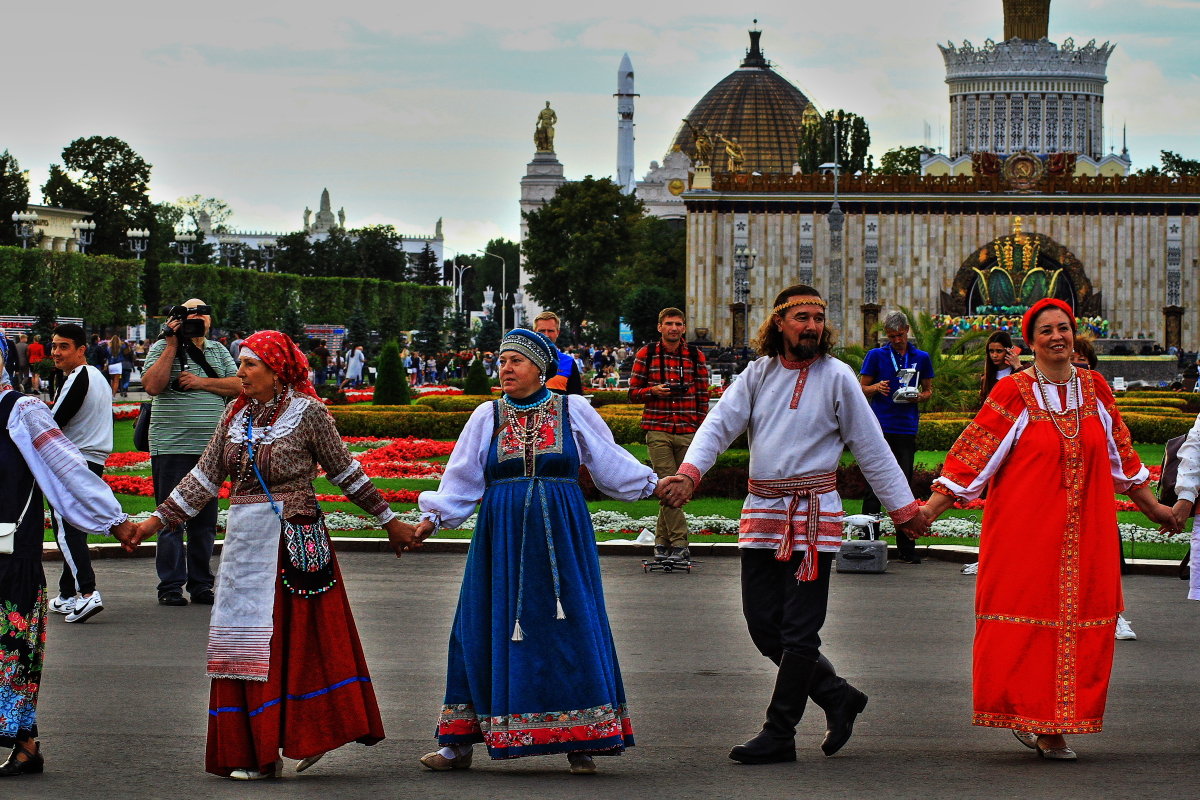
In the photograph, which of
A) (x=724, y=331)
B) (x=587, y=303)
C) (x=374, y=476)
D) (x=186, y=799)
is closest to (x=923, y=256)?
(x=724, y=331)

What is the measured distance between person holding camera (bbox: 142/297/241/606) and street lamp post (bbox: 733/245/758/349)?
43386mm

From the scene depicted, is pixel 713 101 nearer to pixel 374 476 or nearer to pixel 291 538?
pixel 374 476

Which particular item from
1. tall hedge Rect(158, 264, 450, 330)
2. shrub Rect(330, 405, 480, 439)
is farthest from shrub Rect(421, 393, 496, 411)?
tall hedge Rect(158, 264, 450, 330)

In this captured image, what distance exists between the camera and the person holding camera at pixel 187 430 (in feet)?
29.3

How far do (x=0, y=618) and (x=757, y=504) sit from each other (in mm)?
2452

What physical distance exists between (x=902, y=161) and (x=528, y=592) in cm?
7542

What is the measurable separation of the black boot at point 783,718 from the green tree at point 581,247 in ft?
195

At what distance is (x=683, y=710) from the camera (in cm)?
639

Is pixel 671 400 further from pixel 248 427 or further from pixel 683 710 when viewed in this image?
pixel 248 427

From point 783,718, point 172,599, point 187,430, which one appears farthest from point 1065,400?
point 172,599

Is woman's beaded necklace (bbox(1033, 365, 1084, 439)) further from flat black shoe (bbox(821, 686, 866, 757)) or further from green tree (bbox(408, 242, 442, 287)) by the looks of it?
green tree (bbox(408, 242, 442, 287))

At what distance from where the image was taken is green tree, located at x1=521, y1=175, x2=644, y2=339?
65.4 metres

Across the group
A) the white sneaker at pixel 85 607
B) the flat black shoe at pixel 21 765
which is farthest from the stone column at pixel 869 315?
the flat black shoe at pixel 21 765

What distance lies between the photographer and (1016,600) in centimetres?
584
